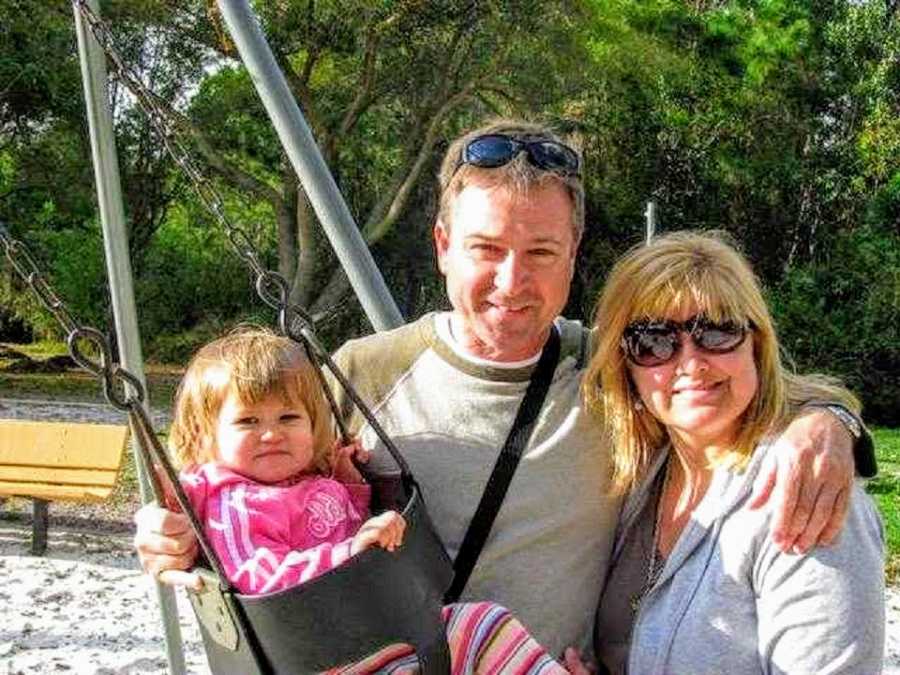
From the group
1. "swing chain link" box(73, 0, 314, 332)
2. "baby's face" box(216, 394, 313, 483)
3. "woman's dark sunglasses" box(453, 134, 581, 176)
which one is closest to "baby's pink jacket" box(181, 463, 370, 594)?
"baby's face" box(216, 394, 313, 483)

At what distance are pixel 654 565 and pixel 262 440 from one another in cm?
65

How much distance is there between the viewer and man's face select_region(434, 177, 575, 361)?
176cm

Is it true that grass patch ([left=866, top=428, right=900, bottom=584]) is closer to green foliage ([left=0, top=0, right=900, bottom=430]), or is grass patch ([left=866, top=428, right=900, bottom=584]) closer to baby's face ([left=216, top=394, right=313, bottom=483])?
baby's face ([left=216, top=394, right=313, bottom=483])

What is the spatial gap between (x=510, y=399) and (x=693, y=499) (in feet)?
1.13

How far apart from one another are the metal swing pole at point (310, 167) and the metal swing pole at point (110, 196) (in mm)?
309

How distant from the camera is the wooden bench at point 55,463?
21.1 feet

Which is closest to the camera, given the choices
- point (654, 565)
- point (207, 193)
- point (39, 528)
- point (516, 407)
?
point (654, 565)

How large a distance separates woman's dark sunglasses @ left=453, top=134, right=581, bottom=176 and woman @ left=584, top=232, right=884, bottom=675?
0.63 ft

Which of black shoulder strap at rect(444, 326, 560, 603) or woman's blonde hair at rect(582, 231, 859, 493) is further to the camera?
black shoulder strap at rect(444, 326, 560, 603)

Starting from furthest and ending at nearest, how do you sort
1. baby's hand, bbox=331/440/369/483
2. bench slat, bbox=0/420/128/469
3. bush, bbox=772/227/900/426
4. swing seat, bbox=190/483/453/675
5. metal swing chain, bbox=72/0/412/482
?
bush, bbox=772/227/900/426 < bench slat, bbox=0/420/128/469 < baby's hand, bbox=331/440/369/483 < metal swing chain, bbox=72/0/412/482 < swing seat, bbox=190/483/453/675

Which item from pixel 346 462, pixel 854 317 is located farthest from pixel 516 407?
pixel 854 317

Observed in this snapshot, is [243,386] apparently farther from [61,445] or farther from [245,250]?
[61,445]

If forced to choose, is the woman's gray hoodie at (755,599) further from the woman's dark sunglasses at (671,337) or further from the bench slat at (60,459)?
the bench slat at (60,459)

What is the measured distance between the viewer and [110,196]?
2428 mm
